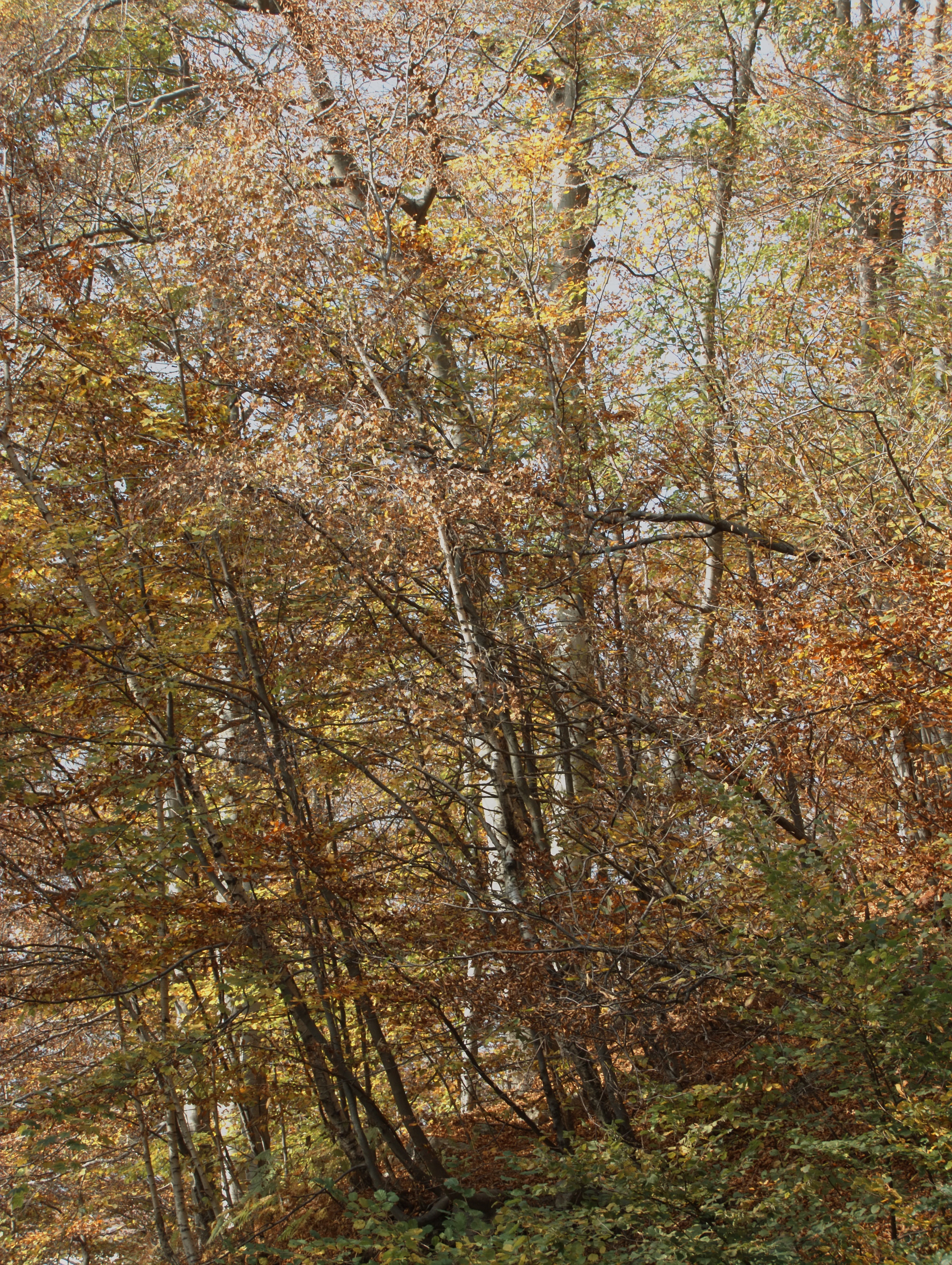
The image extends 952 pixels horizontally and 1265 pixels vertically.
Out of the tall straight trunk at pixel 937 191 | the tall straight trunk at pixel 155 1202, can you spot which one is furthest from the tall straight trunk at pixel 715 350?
the tall straight trunk at pixel 155 1202

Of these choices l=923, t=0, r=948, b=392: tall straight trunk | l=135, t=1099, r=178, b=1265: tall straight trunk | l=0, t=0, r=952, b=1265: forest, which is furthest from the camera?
l=923, t=0, r=948, b=392: tall straight trunk

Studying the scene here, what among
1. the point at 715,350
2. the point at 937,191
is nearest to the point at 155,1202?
the point at 715,350

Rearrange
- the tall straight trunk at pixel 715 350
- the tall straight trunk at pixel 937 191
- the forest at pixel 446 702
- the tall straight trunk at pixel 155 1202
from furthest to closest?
1. the tall straight trunk at pixel 937 191
2. the tall straight trunk at pixel 715 350
3. the tall straight trunk at pixel 155 1202
4. the forest at pixel 446 702

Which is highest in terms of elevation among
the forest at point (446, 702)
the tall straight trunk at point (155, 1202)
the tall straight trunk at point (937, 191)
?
the tall straight trunk at point (937, 191)

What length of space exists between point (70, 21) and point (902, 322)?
8.69 meters

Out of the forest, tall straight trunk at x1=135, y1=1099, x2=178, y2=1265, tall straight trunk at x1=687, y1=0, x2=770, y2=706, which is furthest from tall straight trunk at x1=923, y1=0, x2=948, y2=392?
tall straight trunk at x1=135, y1=1099, x2=178, y2=1265

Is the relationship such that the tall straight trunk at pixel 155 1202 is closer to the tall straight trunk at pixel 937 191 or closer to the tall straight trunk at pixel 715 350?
the tall straight trunk at pixel 715 350

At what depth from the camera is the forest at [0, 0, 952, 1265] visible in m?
5.01

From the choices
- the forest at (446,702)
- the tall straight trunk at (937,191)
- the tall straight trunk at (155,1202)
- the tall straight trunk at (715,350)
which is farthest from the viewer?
the tall straight trunk at (937,191)

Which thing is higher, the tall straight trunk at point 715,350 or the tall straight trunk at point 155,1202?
the tall straight trunk at point 715,350

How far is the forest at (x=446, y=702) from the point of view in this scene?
501 centimetres

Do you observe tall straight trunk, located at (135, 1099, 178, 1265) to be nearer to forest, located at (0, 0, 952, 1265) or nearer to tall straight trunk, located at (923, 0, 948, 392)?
forest, located at (0, 0, 952, 1265)

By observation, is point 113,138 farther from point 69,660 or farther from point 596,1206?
point 596,1206

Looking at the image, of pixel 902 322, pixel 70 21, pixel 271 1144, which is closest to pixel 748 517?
pixel 902 322
